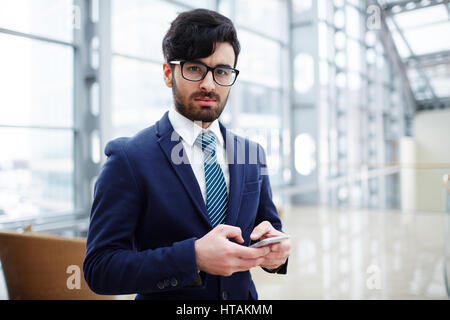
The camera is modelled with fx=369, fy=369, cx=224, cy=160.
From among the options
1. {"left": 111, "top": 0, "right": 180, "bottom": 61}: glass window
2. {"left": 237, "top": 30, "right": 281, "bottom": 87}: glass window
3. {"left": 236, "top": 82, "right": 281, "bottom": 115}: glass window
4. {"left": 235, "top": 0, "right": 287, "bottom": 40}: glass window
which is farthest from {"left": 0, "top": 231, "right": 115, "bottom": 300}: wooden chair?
{"left": 235, "top": 0, "right": 287, "bottom": 40}: glass window

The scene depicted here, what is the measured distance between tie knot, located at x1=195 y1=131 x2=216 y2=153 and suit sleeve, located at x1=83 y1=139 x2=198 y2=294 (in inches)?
8.2

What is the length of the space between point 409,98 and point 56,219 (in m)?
13.6

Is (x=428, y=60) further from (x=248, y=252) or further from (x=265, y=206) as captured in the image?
(x=248, y=252)

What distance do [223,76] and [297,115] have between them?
9.22m

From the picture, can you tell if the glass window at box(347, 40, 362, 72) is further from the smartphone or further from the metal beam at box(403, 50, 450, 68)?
the smartphone

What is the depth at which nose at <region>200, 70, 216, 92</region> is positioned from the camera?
0.89 metres

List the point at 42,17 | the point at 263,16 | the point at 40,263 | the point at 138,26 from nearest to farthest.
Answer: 1. the point at 40,263
2. the point at 42,17
3. the point at 138,26
4. the point at 263,16

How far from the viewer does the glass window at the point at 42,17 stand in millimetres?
3966

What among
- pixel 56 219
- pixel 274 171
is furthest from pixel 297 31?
pixel 56 219

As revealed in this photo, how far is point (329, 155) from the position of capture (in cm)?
1045

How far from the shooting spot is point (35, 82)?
14.0 feet

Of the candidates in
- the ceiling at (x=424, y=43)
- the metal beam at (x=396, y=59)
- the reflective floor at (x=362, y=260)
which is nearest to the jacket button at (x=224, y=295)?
the reflective floor at (x=362, y=260)

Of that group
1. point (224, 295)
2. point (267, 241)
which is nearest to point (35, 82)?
point (224, 295)

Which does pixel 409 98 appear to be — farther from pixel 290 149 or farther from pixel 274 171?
pixel 274 171
